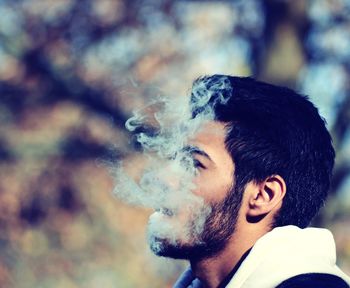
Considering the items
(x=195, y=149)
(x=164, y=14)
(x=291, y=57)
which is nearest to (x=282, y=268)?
(x=195, y=149)

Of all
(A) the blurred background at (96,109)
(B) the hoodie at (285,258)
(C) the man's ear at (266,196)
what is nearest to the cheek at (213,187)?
(C) the man's ear at (266,196)

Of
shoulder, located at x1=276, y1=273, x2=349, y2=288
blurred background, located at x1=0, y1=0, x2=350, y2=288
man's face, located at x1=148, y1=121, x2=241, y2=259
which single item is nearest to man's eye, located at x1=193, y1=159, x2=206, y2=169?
man's face, located at x1=148, y1=121, x2=241, y2=259

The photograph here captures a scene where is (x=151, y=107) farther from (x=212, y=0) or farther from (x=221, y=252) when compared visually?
(x=212, y=0)

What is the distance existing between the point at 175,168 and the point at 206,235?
303 mm

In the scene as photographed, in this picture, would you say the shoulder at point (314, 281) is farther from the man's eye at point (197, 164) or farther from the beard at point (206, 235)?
the man's eye at point (197, 164)

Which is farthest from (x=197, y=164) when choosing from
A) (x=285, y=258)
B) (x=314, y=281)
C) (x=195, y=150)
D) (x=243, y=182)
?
(x=314, y=281)

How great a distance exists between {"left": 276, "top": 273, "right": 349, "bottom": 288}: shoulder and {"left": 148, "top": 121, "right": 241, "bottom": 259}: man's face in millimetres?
434

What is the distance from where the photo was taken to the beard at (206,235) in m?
2.97

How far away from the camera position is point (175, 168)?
Result: 10.3ft

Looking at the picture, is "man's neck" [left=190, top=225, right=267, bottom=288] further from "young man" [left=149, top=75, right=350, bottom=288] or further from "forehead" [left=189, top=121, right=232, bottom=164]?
"forehead" [left=189, top=121, right=232, bottom=164]

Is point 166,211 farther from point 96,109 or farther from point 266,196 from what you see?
point 96,109

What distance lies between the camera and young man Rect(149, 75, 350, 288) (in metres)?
2.98

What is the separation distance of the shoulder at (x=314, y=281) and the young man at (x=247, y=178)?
29 cm

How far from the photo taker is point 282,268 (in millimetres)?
2695
